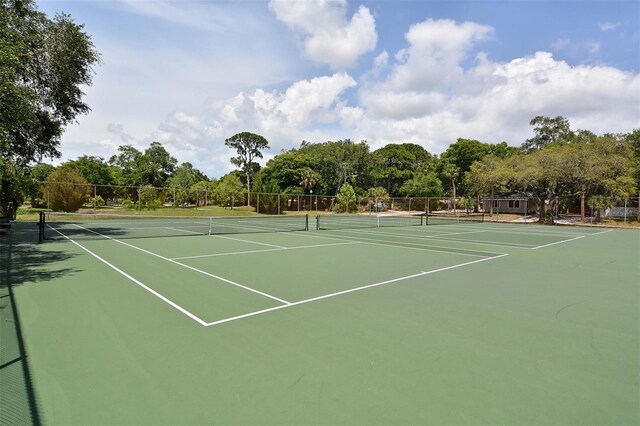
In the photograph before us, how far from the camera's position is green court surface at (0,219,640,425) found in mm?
3182

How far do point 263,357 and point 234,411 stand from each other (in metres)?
1.12

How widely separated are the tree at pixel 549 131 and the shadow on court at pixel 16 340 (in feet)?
215

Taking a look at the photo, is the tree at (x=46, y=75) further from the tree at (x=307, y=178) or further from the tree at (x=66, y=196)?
the tree at (x=307, y=178)

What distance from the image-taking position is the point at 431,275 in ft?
30.2

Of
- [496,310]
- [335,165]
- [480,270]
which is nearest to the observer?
[496,310]

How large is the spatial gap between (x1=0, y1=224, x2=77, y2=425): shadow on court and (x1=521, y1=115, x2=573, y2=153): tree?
65.5 m

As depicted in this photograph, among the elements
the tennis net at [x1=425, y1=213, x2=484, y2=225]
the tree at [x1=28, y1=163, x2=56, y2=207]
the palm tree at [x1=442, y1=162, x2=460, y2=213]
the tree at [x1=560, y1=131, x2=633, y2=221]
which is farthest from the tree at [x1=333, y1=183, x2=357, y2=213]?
the tree at [x1=28, y1=163, x2=56, y2=207]

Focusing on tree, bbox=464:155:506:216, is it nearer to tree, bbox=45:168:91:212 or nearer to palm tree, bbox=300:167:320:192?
palm tree, bbox=300:167:320:192

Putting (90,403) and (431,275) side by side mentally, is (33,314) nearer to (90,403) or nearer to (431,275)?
(90,403)

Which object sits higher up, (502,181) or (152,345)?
(502,181)

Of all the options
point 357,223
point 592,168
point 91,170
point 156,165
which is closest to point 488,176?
point 592,168

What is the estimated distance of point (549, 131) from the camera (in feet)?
191

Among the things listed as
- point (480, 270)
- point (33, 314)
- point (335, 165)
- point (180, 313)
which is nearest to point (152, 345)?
point (180, 313)

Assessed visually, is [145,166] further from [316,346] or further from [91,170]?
[316,346]
